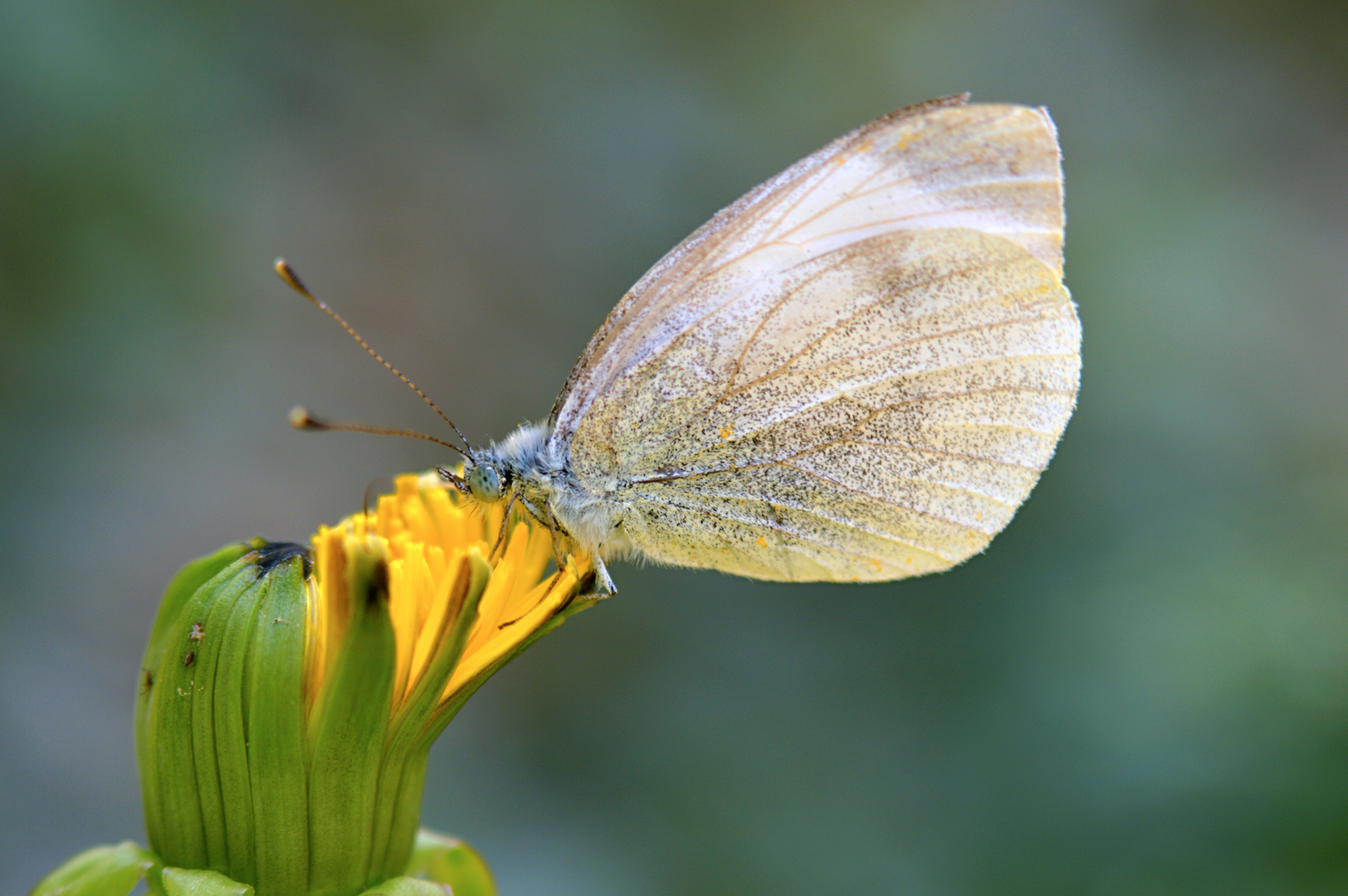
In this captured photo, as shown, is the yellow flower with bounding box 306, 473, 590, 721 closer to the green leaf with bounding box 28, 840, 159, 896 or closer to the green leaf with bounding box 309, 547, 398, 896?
the green leaf with bounding box 309, 547, 398, 896

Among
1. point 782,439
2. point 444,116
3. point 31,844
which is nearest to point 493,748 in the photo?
point 31,844

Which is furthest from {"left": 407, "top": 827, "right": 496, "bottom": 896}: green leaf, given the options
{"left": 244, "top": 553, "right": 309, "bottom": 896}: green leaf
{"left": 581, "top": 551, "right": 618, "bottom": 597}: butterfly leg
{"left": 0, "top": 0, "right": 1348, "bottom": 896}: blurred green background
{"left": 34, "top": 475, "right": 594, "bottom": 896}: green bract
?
{"left": 0, "top": 0, "right": 1348, "bottom": 896}: blurred green background

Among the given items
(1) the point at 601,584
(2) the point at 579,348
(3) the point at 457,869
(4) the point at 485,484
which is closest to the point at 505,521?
(4) the point at 485,484

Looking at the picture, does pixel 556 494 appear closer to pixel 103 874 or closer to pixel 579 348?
pixel 103 874

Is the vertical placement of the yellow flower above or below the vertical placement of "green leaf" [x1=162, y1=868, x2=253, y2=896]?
above

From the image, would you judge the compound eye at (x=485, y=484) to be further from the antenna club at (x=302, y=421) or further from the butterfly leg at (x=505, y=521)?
the antenna club at (x=302, y=421)

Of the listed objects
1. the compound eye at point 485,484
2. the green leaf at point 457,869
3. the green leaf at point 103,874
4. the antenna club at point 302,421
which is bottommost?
the green leaf at point 457,869

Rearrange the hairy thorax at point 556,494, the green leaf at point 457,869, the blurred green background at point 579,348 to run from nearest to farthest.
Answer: the green leaf at point 457,869 → the hairy thorax at point 556,494 → the blurred green background at point 579,348

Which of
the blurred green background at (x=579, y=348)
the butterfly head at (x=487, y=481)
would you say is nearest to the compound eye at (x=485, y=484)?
the butterfly head at (x=487, y=481)
